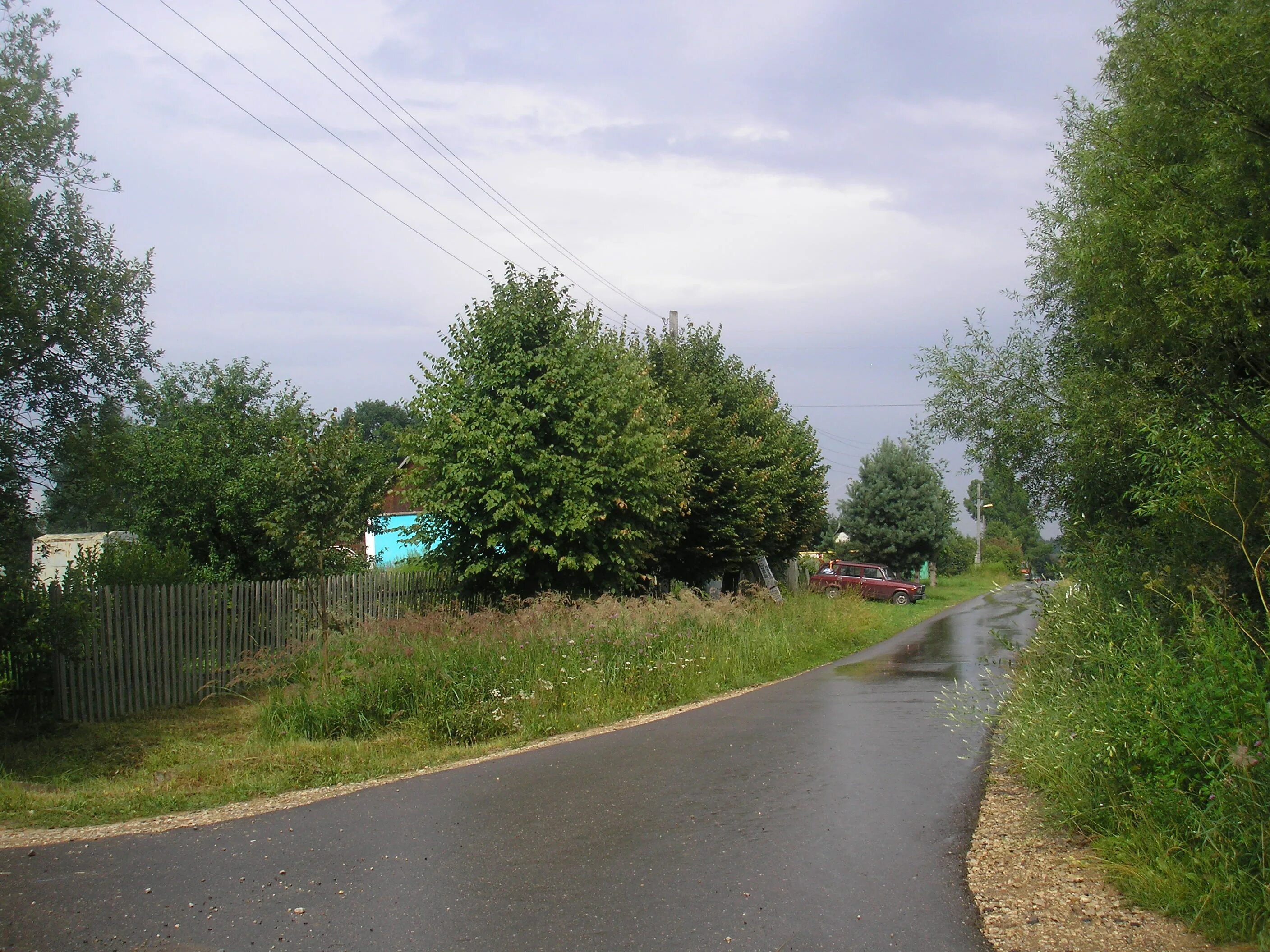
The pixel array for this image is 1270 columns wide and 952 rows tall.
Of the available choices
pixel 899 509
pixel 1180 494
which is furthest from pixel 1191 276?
pixel 899 509

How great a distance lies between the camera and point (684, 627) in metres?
15.0

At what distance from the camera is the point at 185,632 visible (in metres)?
13.2

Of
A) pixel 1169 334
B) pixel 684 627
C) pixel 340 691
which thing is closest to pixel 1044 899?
pixel 1169 334

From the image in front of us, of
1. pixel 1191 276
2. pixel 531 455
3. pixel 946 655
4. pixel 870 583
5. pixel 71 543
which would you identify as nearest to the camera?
pixel 1191 276

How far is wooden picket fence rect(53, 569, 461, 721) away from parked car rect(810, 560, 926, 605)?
2509cm

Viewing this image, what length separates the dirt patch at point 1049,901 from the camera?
4.37 meters

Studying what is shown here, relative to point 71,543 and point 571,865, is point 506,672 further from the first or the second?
point 71,543

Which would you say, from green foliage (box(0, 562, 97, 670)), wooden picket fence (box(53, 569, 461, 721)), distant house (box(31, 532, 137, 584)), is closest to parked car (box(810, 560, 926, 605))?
distant house (box(31, 532, 137, 584))

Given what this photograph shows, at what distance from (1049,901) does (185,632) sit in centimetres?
1164

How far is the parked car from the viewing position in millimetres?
38094

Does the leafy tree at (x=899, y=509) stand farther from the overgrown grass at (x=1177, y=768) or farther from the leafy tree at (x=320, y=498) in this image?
the overgrown grass at (x=1177, y=768)

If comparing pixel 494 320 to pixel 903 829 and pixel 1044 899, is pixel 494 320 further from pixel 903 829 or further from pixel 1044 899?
pixel 1044 899

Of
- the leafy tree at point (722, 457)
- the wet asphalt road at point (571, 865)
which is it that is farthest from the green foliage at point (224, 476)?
the leafy tree at point (722, 457)

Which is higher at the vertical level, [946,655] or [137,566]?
[137,566]
